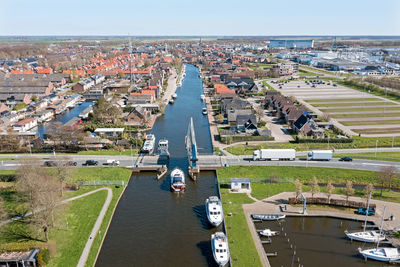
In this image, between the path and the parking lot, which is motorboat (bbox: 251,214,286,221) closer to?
the path

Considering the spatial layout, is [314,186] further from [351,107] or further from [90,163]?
[351,107]

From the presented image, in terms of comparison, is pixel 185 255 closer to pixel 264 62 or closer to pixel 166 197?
pixel 166 197

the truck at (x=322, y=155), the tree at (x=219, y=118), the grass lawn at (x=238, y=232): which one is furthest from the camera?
the tree at (x=219, y=118)

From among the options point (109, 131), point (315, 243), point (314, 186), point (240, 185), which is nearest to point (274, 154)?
point (240, 185)

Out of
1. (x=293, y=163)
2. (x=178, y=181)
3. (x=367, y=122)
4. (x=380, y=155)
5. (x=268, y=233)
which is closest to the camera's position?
(x=268, y=233)

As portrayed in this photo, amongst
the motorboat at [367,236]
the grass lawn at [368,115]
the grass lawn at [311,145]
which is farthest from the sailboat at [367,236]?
the grass lawn at [368,115]

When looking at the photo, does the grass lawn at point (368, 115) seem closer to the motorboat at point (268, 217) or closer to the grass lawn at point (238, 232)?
the grass lawn at point (238, 232)
